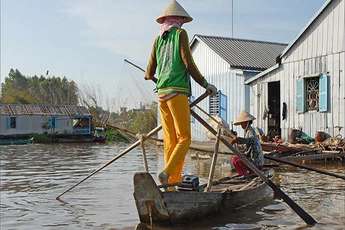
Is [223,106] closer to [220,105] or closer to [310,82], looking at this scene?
[220,105]

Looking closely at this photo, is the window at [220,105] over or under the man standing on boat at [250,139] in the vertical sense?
over

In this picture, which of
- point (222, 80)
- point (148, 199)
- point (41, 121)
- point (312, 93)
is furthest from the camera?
point (41, 121)

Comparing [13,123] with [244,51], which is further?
[13,123]

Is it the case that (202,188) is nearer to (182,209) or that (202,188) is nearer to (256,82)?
(182,209)

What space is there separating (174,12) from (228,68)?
14.3 m

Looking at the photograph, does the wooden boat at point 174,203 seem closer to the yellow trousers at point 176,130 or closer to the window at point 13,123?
the yellow trousers at point 176,130

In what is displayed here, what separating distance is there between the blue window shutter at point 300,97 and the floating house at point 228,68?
276cm

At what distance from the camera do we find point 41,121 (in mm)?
37406

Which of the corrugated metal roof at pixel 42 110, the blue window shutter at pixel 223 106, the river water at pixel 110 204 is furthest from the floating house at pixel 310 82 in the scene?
the corrugated metal roof at pixel 42 110

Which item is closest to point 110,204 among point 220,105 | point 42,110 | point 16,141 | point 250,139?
point 250,139

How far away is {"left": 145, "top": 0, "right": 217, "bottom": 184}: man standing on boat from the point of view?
20.6 ft

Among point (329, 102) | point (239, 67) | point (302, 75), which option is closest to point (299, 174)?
point (329, 102)

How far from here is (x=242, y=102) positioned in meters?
19.6

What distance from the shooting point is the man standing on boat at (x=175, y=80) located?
6.27 m
